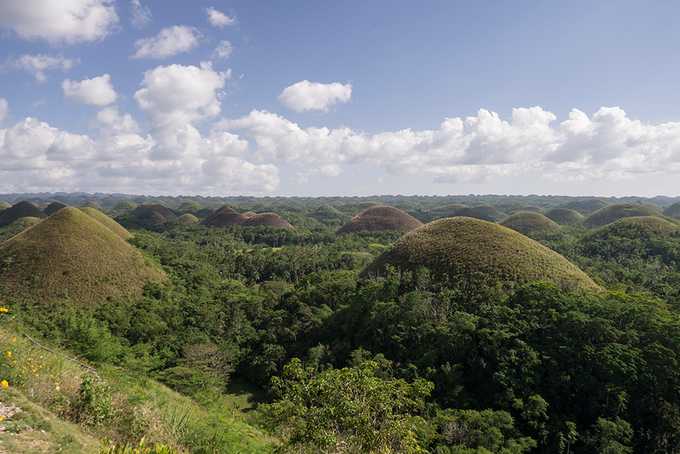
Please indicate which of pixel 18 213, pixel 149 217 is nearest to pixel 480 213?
pixel 149 217

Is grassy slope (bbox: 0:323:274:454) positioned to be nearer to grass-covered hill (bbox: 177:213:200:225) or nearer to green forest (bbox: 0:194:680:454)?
green forest (bbox: 0:194:680:454)

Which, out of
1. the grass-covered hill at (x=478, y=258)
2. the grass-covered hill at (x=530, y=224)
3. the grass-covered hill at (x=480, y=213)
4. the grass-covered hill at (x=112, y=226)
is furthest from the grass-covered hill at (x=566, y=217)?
the grass-covered hill at (x=112, y=226)

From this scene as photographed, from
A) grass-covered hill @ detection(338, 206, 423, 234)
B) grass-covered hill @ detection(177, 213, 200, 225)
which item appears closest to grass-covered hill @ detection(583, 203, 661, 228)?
grass-covered hill @ detection(338, 206, 423, 234)

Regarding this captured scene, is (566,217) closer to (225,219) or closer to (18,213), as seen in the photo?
(225,219)

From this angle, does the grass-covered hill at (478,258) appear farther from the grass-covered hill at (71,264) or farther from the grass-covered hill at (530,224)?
the grass-covered hill at (530,224)

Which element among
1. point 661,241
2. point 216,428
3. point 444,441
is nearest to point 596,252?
point 661,241

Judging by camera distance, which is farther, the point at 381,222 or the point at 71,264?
the point at 381,222

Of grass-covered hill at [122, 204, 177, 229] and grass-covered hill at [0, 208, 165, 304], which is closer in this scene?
grass-covered hill at [0, 208, 165, 304]
